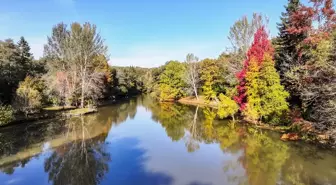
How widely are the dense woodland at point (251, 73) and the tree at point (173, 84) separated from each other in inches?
216

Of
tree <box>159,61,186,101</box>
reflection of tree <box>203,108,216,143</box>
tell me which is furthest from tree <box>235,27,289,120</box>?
tree <box>159,61,186,101</box>

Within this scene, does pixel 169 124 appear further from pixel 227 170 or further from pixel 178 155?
pixel 227 170

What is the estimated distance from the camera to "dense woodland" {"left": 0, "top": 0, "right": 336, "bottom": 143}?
14.6 meters

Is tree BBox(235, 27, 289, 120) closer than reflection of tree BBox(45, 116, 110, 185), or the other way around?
reflection of tree BBox(45, 116, 110, 185)

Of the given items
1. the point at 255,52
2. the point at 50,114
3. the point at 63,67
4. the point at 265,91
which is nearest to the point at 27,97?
the point at 50,114

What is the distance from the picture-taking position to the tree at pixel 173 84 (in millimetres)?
50156

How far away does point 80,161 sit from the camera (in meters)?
13.5

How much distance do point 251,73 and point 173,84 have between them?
101 ft

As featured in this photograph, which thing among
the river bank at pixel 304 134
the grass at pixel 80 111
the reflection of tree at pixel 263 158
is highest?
the river bank at pixel 304 134

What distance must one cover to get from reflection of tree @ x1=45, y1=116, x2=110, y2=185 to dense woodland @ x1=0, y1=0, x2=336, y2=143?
29.7ft

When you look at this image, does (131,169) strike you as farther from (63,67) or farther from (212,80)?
(212,80)

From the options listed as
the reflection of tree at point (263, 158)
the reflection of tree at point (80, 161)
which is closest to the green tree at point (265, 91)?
the reflection of tree at point (263, 158)

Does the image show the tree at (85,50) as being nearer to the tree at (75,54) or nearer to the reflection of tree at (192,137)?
the tree at (75,54)

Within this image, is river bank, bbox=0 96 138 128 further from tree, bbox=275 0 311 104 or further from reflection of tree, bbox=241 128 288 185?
tree, bbox=275 0 311 104
